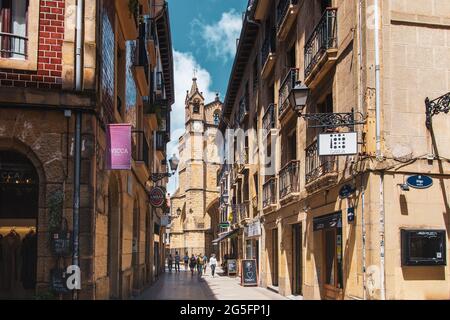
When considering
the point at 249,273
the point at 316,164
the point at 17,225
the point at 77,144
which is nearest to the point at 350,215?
the point at 316,164

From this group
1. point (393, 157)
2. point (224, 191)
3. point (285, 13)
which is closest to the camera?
point (393, 157)

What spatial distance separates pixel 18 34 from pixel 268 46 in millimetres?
12999

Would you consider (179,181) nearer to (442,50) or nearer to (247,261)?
(247,261)

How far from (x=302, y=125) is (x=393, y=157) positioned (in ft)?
18.3

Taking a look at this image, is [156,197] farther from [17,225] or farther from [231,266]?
[17,225]

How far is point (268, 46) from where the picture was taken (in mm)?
22547

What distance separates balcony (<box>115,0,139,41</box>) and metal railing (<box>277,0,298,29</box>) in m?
4.69

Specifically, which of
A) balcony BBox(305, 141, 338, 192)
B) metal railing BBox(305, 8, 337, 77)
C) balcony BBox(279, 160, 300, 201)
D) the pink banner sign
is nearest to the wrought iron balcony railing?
balcony BBox(279, 160, 300, 201)

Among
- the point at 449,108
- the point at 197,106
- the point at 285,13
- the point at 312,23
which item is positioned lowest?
the point at 449,108

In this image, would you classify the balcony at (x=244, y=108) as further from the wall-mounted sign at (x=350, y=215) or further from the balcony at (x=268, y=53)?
the wall-mounted sign at (x=350, y=215)

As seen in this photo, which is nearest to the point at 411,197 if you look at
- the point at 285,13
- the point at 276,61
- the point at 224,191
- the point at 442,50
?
Answer: the point at 442,50

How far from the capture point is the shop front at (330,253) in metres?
13.6

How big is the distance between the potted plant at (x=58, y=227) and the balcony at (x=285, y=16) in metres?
9.95

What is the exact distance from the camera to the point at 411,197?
37.5 feet
